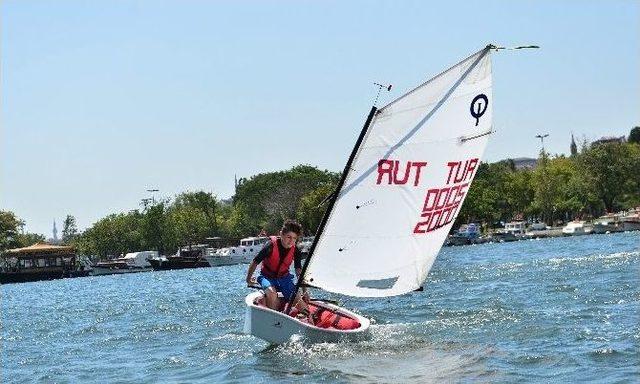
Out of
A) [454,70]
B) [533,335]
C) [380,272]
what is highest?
[454,70]

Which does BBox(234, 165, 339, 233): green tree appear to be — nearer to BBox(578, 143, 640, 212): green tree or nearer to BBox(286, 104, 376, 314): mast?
BBox(578, 143, 640, 212): green tree

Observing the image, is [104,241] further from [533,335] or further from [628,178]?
[533,335]

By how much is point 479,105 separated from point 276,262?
5.70 m

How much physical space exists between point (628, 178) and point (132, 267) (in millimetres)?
66366

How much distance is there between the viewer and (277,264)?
2256cm

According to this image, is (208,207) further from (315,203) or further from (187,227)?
(315,203)

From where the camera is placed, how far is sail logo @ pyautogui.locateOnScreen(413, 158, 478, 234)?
2144 centimetres

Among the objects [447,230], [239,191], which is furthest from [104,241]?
[447,230]

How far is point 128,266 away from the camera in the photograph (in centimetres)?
13112

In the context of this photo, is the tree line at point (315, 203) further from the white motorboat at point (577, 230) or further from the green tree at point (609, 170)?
the white motorboat at point (577, 230)

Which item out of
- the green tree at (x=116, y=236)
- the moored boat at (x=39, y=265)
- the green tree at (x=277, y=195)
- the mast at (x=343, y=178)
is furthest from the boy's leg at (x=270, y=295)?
the green tree at (x=116, y=236)

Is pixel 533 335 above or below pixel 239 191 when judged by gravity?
below

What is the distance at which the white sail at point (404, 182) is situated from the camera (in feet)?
67.0

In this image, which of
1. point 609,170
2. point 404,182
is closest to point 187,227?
point 609,170
